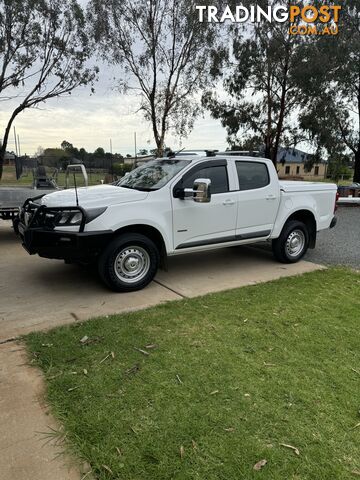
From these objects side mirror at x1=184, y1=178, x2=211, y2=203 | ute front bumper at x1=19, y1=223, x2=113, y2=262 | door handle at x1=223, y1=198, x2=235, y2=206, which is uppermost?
side mirror at x1=184, y1=178, x2=211, y2=203

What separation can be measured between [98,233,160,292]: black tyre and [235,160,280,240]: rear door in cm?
167

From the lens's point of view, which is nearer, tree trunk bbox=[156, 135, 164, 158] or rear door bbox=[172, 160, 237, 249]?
rear door bbox=[172, 160, 237, 249]

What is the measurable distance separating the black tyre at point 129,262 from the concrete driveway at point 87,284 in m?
0.16

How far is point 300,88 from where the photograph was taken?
17.7 m

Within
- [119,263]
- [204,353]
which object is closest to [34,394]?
[204,353]

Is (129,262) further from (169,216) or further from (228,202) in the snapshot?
(228,202)

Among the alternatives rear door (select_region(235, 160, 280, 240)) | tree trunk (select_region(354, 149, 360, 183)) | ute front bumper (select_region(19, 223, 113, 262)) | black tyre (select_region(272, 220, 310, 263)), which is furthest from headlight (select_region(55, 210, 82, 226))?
tree trunk (select_region(354, 149, 360, 183))

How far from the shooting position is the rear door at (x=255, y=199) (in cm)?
598

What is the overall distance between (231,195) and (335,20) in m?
15.5

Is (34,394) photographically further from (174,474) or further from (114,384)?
(174,474)

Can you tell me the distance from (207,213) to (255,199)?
1.01 meters

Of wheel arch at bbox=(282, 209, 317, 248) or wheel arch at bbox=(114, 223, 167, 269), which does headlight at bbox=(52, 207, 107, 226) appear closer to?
wheel arch at bbox=(114, 223, 167, 269)
